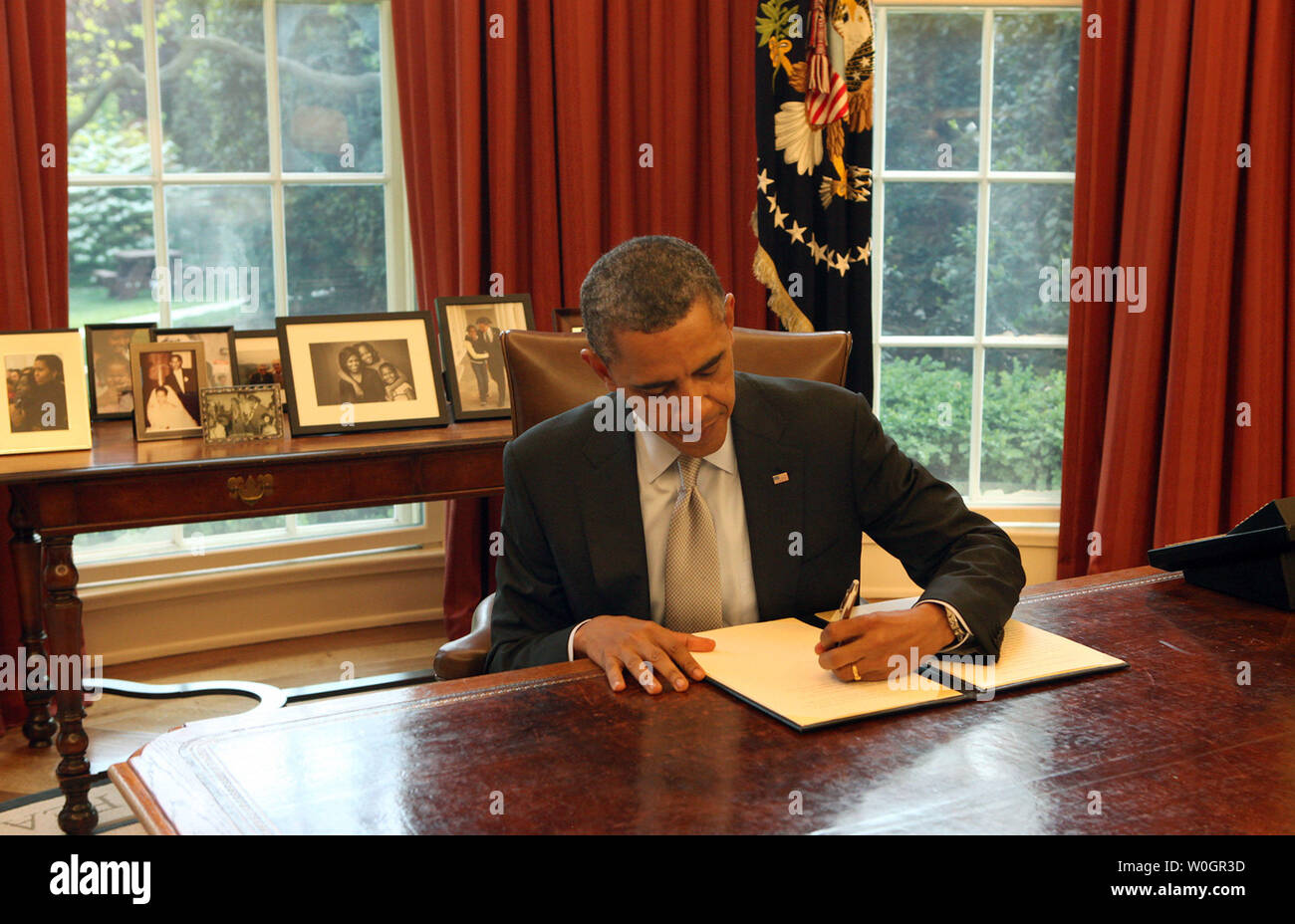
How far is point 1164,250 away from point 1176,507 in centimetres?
82

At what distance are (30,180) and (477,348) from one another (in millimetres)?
1303

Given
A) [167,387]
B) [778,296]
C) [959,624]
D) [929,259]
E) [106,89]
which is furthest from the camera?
[929,259]

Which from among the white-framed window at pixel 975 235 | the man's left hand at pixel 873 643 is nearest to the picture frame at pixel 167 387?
the man's left hand at pixel 873 643

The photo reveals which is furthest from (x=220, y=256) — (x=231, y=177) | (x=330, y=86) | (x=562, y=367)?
(x=562, y=367)

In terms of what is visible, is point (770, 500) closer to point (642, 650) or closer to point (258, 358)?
point (642, 650)

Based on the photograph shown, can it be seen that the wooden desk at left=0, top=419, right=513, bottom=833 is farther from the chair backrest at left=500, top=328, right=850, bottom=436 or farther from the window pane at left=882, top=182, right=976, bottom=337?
the window pane at left=882, top=182, right=976, bottom=337

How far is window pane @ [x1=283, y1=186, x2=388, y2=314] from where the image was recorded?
3.80 m

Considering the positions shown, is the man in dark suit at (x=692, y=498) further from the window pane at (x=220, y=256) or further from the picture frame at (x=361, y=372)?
the window pane at (x=220, y=256)

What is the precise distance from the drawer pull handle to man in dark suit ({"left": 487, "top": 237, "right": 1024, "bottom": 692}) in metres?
1.09

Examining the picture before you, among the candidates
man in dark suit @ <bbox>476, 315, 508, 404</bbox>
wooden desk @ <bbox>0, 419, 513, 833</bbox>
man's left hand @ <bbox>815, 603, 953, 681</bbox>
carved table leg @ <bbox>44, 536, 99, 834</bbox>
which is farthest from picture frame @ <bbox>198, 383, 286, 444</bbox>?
man's left hand @ <bbox>815, 603, 953, 681</bbox>

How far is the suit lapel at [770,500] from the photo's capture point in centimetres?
175

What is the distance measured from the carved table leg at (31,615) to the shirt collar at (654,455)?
5.52ft

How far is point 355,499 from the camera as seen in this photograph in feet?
9.04

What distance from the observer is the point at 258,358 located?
3.03 metres
